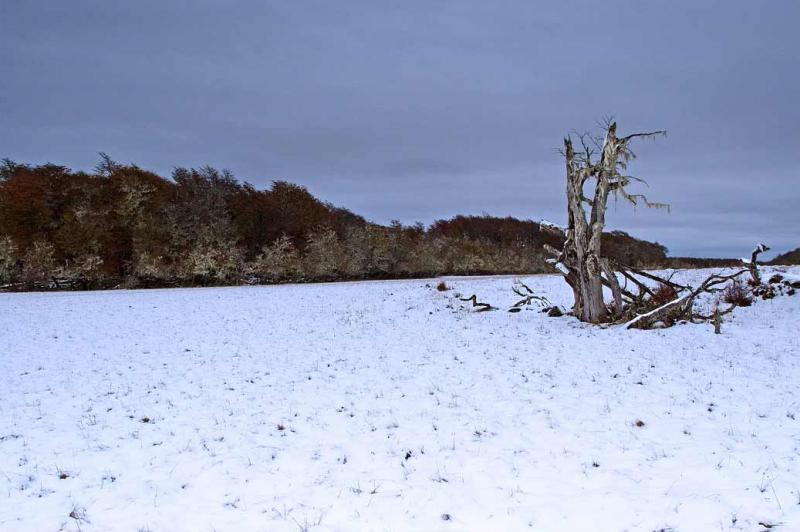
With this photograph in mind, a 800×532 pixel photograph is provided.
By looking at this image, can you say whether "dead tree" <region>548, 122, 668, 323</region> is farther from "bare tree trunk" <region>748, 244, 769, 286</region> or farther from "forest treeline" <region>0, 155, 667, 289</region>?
"forest treeline" <region>0, 155, 667, 289</region>

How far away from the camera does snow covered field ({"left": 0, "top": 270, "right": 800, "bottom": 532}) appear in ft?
16.9

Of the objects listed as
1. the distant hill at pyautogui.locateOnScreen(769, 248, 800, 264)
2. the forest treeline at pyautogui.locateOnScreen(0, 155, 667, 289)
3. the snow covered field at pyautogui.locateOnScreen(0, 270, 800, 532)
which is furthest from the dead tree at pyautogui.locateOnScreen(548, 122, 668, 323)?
the distant hill at pyautogui.locateOnScreen(769, 248, 800, 264)

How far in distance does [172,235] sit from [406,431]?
102 ft

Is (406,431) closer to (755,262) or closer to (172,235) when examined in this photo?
(755,262)

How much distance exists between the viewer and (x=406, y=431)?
7.23 metres

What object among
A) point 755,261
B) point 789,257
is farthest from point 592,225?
point 789,257

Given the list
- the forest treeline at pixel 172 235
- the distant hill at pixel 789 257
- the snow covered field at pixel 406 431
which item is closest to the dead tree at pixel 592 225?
the snow covered field at pixel 406 431

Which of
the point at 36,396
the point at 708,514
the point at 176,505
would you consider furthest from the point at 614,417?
the point at 36,396

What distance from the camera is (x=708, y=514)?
15.9 ft

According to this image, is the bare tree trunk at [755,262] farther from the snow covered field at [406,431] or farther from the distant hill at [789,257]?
the distant hill at [789,257]

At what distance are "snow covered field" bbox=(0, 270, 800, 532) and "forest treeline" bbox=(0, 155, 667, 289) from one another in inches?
710

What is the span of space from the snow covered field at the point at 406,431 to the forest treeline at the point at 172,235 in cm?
1804

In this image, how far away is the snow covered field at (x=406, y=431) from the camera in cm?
515

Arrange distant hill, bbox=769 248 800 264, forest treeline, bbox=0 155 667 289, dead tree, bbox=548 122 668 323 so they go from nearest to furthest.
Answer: dead tree, bbox=548 122 668 323, forest treeline, bbox=0 155 667 289, distant hill, bbox=769 248 800 264
